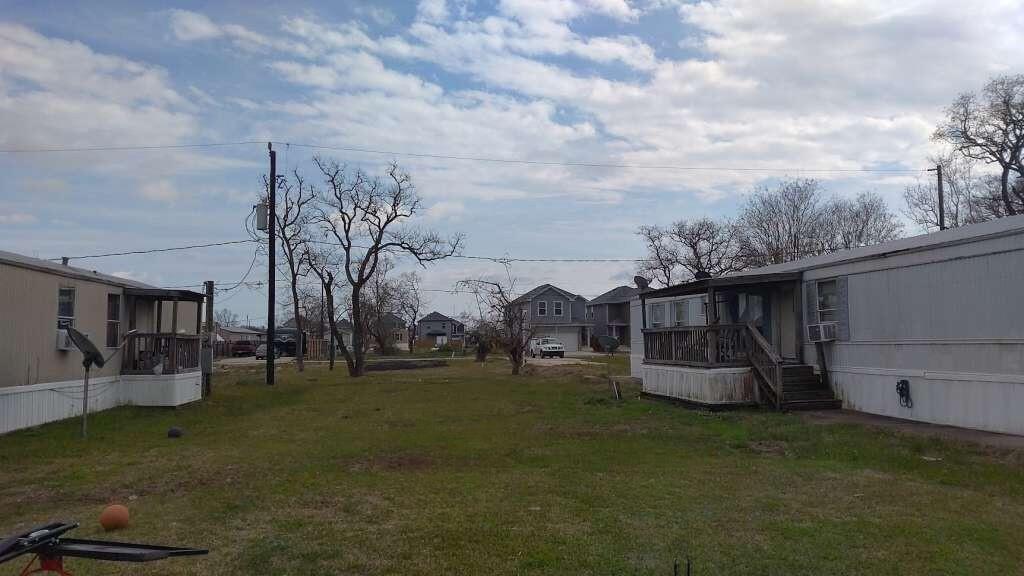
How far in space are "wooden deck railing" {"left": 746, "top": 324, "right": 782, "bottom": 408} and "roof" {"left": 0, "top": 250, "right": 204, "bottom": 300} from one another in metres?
13.6

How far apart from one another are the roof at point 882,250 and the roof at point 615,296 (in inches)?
1854

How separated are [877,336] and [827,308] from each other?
1761 millimetres

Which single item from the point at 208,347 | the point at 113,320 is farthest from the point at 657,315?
the point at 113,320

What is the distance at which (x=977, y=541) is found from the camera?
6262 millimetres

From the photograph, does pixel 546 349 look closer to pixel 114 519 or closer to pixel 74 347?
pixel 74 347

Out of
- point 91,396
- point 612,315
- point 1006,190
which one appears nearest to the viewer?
point 91,396

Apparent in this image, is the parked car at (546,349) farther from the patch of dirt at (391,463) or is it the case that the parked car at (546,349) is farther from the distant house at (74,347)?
the patch of dirt at (391,463)

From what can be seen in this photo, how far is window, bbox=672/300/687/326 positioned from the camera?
2197 cm

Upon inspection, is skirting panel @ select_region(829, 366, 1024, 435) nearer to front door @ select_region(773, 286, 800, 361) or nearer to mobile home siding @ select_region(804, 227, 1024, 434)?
mobile home siding @ select_region(804, 227, 1024, 434)

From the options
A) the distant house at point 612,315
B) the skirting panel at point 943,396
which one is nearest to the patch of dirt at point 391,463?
the skirting panel at point 943,396

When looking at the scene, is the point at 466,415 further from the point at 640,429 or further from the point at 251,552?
the point at 251,552

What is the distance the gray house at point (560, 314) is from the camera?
209 ft

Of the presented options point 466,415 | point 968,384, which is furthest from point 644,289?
point 968,384

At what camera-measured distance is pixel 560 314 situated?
212ft
